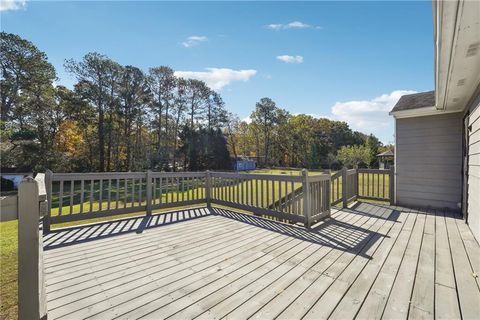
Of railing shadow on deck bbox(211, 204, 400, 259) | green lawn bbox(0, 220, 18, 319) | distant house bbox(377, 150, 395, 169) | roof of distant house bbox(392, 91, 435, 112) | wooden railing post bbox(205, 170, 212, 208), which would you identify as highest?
roof of distant house bbox(392, 91, 435, 112)

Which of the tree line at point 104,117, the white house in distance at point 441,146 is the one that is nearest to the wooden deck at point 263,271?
the white house in distance at point 441,146

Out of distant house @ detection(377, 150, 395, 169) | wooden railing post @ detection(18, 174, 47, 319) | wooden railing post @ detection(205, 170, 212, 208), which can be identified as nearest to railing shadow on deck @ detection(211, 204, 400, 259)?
wooden railing post @ detection(205, 170, 212, 208)

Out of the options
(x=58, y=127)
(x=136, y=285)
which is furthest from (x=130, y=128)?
(x=136, y=285)

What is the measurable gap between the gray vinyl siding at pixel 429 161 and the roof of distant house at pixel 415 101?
1.08 ft

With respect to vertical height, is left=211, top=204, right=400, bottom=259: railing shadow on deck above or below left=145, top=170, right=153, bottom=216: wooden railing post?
below

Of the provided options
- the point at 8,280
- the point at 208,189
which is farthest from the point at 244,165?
the point at 8,280

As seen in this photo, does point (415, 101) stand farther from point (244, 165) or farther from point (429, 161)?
point (244, 165)

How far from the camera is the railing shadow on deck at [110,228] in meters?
3.48

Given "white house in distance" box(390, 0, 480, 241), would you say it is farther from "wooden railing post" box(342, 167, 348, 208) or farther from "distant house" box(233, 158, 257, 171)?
"distant house" box(233, 158, 257, 171)

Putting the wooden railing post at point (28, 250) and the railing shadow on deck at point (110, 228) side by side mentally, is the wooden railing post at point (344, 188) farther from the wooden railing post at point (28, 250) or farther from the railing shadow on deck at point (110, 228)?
the wooden railing post at point (28, 250)

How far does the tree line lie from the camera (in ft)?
50.6

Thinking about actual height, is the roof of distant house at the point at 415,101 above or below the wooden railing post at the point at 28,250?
above

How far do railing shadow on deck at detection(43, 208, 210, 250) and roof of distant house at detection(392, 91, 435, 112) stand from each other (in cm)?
535

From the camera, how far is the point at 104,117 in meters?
21.1
